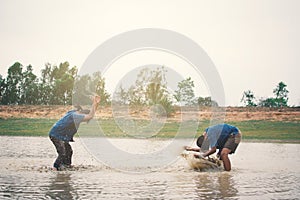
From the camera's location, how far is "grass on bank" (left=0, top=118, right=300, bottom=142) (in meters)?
28.8

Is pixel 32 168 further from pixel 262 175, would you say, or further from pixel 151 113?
pixel 151 113

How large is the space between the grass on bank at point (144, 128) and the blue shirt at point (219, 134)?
14.9 metres

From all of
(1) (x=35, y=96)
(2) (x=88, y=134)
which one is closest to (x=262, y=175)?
(2) (x=88, y=134)

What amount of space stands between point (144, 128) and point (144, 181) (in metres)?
20.0

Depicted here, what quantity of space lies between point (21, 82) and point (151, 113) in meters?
20.5

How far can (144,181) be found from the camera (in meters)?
10.9

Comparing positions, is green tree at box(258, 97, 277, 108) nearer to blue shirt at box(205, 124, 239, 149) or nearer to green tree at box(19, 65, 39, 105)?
green tree at box(19, 65, 39, 105)

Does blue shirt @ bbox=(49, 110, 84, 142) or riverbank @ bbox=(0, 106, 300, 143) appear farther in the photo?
riverbank @ bbox=(0, 106, 300, 143)

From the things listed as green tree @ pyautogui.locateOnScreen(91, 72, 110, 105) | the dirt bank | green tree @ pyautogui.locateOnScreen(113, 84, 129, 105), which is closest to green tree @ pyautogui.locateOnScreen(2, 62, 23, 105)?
the dirt bank

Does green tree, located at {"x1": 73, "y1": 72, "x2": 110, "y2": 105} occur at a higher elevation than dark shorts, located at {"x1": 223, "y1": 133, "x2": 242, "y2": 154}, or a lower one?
higher

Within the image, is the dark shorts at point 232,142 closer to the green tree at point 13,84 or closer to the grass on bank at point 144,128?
the grass on bank at point 144,128

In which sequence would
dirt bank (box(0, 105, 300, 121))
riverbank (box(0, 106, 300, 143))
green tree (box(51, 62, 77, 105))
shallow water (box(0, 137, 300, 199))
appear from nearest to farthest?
shallow water (box(0, 137, 300, 199)) → riverbank (box(0, 106, 300, 143)) → dirt bank (box(0, 105, 300, 121)) → green tree (box(51, 62, 77, 105))

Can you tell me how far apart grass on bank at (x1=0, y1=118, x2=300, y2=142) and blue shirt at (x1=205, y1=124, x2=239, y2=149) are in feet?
49.0

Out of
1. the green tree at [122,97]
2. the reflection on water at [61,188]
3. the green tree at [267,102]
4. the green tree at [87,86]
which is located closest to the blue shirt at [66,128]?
the reflection on water at [61,188]
